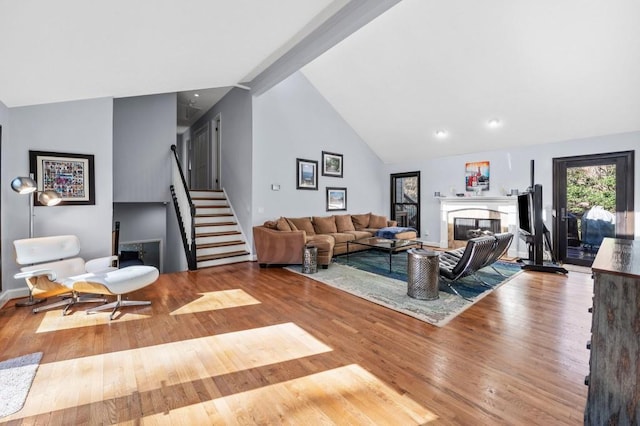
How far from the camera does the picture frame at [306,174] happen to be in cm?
668

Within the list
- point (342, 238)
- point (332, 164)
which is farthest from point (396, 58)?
point (342, 238)

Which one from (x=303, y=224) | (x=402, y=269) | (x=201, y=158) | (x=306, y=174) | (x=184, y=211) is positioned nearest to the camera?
(x=402, y=269)

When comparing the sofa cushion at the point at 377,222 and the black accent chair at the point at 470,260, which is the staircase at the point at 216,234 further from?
the black accent chair at the point at 470,260

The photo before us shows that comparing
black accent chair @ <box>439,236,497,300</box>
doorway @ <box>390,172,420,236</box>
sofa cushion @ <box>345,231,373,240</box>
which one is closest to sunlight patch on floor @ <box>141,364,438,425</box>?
black accent chair @ <box>439,236,497,300</box>

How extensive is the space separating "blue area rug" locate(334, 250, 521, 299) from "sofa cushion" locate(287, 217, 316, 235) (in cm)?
85

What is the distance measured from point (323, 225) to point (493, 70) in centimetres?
432

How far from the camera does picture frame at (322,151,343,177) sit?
7.23 m

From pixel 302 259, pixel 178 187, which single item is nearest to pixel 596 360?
pixel 302 259

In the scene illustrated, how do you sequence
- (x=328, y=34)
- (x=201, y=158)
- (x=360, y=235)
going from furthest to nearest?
(x=201, y=158)
(x=360, y=235)
(x=328, y=34)

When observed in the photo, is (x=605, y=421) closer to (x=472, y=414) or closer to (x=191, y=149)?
(x=472, y=414)

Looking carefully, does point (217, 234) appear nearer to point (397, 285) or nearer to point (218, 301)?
point (218, 301)

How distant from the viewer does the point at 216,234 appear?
5.81 meters

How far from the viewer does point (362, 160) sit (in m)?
8.22

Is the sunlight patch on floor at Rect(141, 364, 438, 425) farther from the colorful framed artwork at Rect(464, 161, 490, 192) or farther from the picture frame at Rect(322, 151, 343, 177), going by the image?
the colorful framed artwork at Rect(464, 161, 490, 192)
